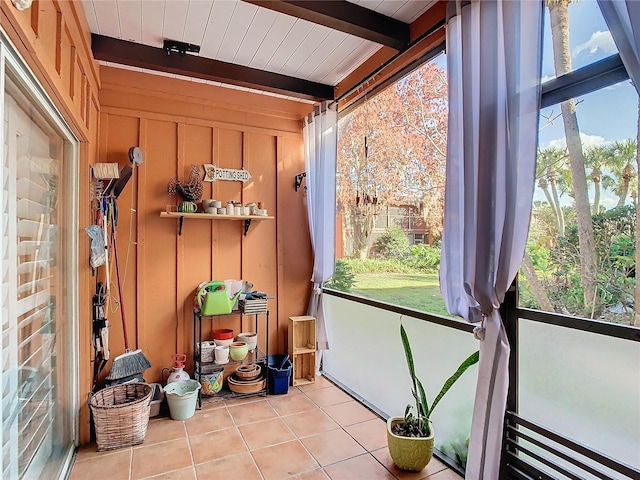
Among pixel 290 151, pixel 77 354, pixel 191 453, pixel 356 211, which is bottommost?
pixel 191 453

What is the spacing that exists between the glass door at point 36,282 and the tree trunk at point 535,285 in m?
2.10

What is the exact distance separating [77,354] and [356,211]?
2224 mm

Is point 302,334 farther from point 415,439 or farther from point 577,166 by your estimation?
point 577,166

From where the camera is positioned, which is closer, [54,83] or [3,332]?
[3,332]

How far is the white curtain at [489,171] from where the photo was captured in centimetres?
153

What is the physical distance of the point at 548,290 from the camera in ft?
5.18

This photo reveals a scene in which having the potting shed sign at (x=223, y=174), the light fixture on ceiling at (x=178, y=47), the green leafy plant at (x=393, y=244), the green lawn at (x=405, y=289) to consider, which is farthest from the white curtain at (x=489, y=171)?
the potting shed sign at (x=223, y=174)

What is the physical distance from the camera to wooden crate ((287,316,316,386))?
3.33 metres

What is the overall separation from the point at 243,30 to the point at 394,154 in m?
1.31

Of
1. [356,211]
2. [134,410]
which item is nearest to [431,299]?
[356,211]

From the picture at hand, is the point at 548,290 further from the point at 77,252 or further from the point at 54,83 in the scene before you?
the point at 77,252

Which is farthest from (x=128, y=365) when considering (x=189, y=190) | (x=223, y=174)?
(x=223, y=174)

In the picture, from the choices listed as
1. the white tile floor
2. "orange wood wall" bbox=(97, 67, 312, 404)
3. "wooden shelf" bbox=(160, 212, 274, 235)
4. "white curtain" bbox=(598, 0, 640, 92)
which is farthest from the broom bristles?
"white curtain" bbox=(598, 0, 640, 92)

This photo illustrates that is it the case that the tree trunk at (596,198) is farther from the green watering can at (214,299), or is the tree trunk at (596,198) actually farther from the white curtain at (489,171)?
the green watering can at (214,299)
